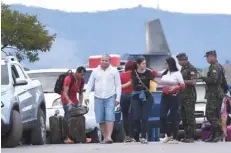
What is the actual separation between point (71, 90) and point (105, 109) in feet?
5.79

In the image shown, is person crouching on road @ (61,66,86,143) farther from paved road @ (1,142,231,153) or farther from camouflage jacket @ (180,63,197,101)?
camouflage jacket @ (180,63,197,101)

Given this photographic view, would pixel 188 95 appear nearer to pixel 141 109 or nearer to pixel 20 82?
pixel 141 109

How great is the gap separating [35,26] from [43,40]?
1.65m

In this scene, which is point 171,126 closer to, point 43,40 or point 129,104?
point 129,104

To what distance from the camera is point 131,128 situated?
17547 millimetres

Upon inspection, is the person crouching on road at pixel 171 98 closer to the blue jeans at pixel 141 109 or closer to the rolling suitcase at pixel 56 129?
the blue jeans at pixel 141 109

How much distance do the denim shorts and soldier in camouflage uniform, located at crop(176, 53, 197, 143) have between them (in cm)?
134

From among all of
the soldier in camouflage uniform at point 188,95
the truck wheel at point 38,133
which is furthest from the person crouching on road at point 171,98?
the truck wheel at point 38,133

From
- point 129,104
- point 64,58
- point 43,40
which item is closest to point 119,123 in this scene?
point 129,104

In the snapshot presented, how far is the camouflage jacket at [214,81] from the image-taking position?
1730cm

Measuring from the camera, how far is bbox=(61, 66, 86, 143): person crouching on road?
18.8 metres

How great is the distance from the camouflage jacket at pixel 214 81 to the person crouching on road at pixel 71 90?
281 cm

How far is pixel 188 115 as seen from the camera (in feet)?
57.6

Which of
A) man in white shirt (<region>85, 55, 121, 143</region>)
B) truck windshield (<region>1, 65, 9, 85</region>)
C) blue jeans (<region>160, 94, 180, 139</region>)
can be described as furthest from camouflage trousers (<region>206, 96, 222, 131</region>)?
truck windshield (<region>1, 65, 9, 85</region>)
